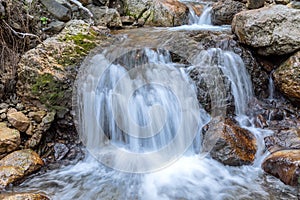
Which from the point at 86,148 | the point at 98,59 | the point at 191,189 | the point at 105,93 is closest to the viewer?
the point at 191,189

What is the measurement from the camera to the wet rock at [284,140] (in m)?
3.79

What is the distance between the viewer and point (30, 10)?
504cm

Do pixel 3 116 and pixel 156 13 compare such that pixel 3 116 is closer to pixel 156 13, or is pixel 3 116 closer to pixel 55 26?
pixel 55 26

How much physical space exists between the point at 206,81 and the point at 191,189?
2.08 m

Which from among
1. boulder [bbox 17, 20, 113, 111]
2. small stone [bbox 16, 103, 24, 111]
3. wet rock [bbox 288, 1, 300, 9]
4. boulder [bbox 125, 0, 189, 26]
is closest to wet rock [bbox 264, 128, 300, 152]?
wet rock [bbox 288, 1, 300, 9]

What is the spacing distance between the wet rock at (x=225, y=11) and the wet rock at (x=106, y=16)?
2.86 m

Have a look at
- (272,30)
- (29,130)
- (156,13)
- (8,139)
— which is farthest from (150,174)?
(156,13)

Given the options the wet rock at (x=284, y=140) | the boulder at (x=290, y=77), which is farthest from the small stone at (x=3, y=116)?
the boulder at (x=290, y=77)

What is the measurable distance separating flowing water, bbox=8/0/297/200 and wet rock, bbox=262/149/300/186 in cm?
10

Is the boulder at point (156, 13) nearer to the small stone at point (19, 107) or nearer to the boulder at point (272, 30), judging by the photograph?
the boulder at point (272, 30)

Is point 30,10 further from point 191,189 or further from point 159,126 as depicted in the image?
point 191,189

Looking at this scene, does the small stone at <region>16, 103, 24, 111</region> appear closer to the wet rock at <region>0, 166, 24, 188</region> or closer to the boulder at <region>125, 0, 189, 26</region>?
the wet rock at <region>0, 166, 24, 188</region>

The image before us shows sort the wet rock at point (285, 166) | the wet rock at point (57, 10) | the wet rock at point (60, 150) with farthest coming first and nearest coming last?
→ the wet rock at point (57, 10) < the wet rock at point (60, 150) < the wet rock at point (285, 166)

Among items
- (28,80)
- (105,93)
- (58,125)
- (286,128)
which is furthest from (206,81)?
(28,80)
